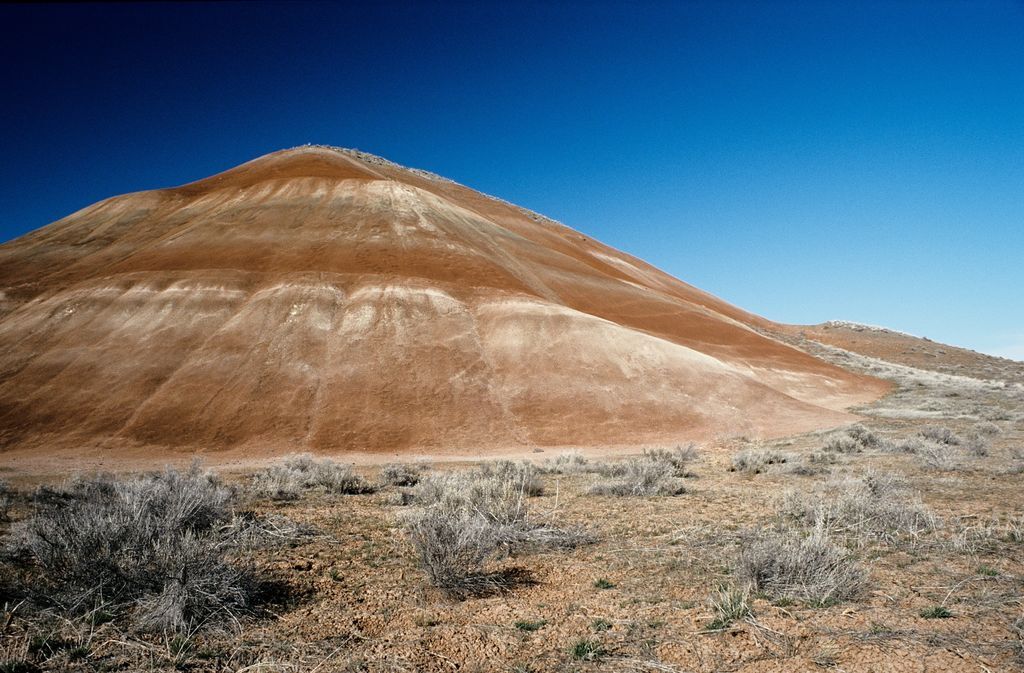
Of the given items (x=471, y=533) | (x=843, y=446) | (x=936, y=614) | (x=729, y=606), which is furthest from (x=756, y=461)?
(x=471, y=533)

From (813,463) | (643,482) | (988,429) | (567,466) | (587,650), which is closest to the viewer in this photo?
(587,650)

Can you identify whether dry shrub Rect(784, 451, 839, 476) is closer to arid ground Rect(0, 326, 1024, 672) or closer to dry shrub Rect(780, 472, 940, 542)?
arid ground Rect(0, 326, 1024, 672)

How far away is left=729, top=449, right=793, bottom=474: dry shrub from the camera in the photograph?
45.1 ft

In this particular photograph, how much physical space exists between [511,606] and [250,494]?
7247 millimetres

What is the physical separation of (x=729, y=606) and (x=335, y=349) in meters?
23.8

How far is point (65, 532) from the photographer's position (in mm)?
5582

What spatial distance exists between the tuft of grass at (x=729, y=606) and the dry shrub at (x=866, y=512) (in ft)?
5.29

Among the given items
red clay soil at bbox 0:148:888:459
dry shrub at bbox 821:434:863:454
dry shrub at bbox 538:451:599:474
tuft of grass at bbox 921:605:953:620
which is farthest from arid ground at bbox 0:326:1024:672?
red clay soil at bbox 0:148:888:459

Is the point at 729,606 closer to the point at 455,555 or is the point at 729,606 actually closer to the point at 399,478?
the point at 455,555

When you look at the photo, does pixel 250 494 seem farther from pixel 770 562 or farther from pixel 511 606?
pixel 770 562

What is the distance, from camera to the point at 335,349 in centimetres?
2616

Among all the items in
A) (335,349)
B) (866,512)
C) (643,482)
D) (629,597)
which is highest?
(335,349)

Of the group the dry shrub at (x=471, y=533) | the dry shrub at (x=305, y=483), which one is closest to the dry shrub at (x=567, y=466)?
the dry shrub at (x=471, y=533)

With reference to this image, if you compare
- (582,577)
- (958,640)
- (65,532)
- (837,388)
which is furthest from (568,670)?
(837,388)
